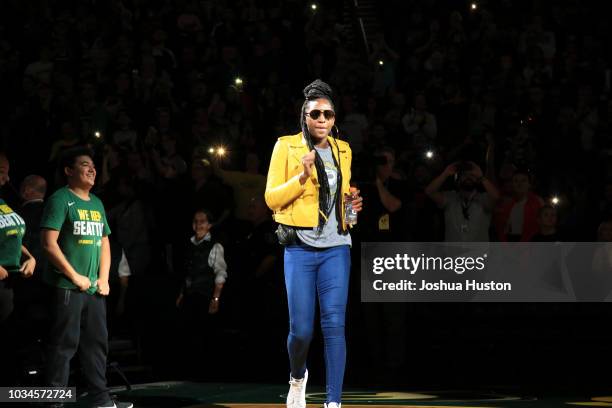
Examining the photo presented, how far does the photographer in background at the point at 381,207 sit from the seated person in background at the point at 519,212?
162 cm

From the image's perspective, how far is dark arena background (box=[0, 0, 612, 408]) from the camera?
38.8 feet

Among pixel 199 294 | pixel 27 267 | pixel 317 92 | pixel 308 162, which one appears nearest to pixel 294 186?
pixel 308 162

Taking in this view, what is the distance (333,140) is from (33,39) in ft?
37.3

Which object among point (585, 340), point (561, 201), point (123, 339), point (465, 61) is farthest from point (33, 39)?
point (585, 340)

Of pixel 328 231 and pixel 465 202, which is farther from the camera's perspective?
pixel 465 202

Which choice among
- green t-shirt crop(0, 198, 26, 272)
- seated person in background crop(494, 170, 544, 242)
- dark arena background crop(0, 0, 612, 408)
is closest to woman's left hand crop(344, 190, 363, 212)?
dark arena background crop(0, 0, 612, 408)

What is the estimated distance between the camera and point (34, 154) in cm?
1599

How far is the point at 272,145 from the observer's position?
15562mm

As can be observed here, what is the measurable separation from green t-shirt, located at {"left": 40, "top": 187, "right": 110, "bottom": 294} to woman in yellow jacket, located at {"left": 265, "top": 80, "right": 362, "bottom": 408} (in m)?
1.66

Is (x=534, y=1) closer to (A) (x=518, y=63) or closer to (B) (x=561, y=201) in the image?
(A) (x=518, y=63)

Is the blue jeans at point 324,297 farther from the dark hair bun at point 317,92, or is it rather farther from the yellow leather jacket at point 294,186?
the dark hair bun at point 317,92

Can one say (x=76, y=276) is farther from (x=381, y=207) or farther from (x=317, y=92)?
(x=381, y=207)

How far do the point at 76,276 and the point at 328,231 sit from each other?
6.56ft

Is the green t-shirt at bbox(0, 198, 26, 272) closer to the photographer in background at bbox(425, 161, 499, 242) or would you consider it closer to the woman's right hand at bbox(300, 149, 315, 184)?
the woman's right hand at bbox(300, 149, 315, 184)
